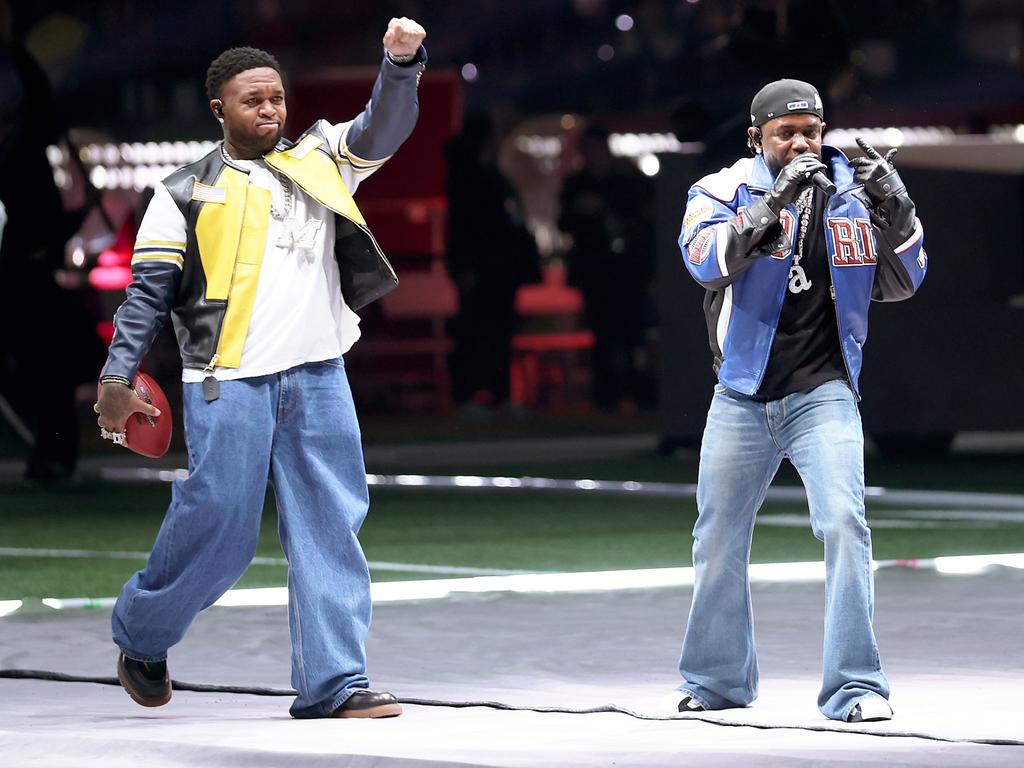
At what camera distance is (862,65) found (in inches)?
732

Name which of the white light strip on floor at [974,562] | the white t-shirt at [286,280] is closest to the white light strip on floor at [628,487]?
the white light strip on floor at [974,562]

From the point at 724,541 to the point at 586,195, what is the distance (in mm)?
11643

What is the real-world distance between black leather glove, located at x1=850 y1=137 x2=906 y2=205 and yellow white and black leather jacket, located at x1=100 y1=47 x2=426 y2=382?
4.26 ft

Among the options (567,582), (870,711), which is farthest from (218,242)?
(567,582)

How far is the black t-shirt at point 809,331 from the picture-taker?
6605mm

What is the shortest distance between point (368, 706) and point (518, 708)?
0.44 m

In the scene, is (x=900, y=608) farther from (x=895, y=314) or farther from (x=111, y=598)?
(x=895, y=314)

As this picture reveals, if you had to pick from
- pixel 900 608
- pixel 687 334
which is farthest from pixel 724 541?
pixel 687 334

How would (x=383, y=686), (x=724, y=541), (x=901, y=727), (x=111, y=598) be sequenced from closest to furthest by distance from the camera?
1. (x=901, y=727)
2. (x=724, y=541)
3. (x=383, y=686)
4. (x=111, y=598)

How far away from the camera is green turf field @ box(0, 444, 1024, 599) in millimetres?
11516

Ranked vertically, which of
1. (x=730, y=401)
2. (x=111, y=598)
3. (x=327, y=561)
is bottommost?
(x=111, y=598)

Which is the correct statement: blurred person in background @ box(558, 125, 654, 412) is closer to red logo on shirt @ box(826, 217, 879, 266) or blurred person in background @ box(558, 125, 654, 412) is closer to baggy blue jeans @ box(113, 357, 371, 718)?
baggy blue jeans @ box(113, 357, 371, 718)

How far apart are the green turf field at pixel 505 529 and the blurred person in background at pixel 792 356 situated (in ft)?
14.1

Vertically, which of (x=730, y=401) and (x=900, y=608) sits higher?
(x=730, y=401)
